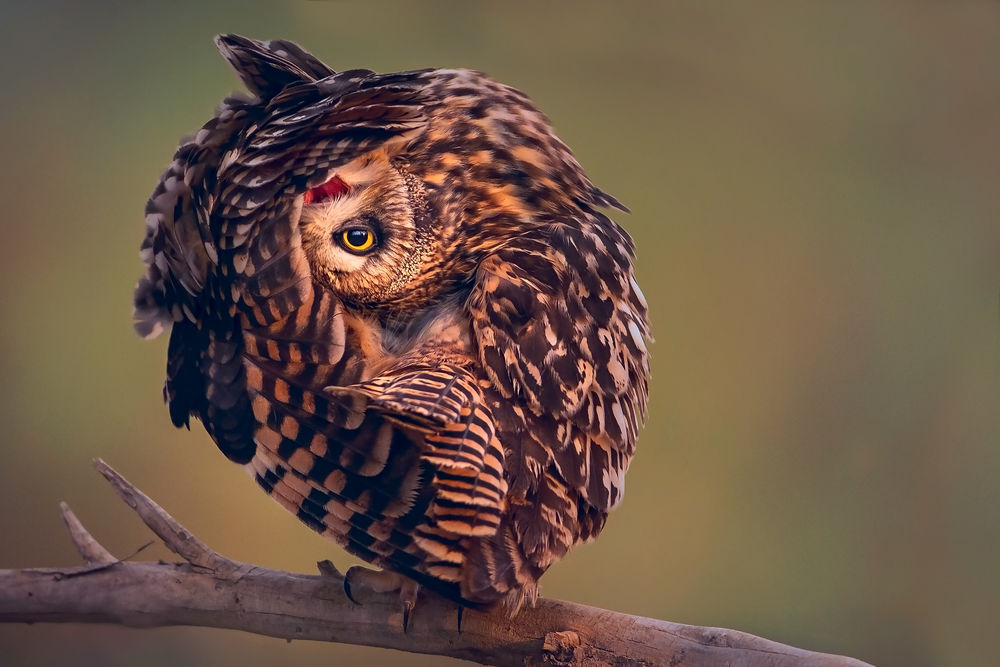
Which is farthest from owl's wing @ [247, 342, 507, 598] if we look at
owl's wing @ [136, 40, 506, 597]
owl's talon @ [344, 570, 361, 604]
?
owl's talon @ [344, 570, 361, 604]

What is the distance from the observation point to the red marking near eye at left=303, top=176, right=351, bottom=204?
1033 mm

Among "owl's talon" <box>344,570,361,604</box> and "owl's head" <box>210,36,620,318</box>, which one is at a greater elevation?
"owl's head" <box>210,36,620,318</box>

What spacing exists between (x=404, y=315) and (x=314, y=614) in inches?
15.8

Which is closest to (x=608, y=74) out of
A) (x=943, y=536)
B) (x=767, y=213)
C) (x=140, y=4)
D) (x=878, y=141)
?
(x=767, y=213)

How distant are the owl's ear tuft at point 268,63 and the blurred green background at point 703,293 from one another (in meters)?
0.07

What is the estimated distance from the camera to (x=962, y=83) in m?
1.34

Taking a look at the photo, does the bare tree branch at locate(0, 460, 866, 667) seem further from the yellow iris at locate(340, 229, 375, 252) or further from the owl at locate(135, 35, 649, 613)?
the yellow iris at locate(340, 229, 375, 252)

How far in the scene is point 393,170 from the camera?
1065 mm

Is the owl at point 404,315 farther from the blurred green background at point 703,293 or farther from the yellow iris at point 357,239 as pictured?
the blurred green background at point 703,293

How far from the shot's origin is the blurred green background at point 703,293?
111 centimetres

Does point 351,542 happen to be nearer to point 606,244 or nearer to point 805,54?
point 606,244

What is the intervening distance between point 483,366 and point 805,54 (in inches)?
32.1

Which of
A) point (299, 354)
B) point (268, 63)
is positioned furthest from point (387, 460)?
point (268, 63)

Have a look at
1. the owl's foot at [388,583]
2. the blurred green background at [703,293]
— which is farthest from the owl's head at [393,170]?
the owl's foot at [388,583]
